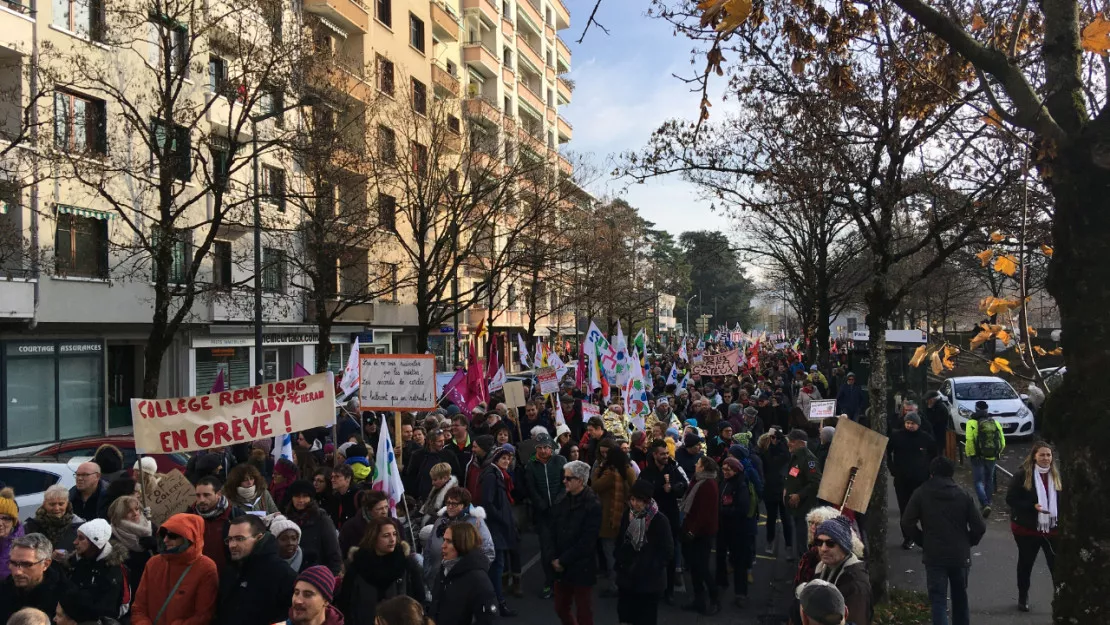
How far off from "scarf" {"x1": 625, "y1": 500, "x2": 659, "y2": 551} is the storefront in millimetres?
18494

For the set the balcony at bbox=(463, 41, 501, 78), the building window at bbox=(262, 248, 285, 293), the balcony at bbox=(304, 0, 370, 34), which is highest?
the balcony at bbox=(463, 41, 501, 78)

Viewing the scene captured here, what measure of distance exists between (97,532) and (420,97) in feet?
102

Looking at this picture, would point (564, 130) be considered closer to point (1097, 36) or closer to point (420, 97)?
point (420, 97)

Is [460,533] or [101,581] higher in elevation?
[460,533]

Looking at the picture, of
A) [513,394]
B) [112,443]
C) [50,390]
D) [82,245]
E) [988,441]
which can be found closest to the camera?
[112,443]

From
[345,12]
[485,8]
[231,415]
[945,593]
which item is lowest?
[945,593]

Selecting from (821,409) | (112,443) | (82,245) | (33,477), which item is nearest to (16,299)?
(82,245)

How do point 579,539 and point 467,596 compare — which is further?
point 579,539

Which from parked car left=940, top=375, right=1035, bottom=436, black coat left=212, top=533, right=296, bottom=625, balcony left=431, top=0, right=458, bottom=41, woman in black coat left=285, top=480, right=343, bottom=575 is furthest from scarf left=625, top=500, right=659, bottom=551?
balcony left=431, top=0, right=458, bottom=41

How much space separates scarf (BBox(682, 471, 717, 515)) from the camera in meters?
8.33

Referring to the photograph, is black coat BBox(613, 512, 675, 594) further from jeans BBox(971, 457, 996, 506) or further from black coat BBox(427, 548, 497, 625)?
jeans BBox(971, 457, 996, 506)

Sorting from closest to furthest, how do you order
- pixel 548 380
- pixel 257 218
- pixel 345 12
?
pixel 548 380
pixel 257 218
pixel 345 12

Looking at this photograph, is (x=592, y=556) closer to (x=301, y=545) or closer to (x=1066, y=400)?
(x=301, y=545)

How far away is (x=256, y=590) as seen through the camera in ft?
16.0
